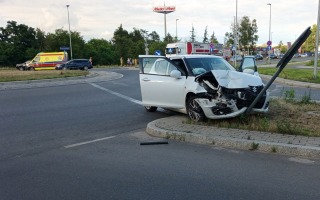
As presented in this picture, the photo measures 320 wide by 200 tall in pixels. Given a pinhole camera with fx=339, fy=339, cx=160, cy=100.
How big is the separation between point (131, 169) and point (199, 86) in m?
3.32

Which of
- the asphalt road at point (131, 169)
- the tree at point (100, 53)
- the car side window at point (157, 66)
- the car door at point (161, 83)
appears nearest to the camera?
the asphalt road at point (131, 169)

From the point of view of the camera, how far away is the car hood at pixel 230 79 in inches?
287

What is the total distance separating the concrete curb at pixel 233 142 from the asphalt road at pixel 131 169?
17 centimetres

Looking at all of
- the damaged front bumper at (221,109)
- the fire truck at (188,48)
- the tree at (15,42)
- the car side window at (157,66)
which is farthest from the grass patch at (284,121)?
the tree at (15,42)

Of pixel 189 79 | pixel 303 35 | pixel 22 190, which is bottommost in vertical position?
pixel 22 190

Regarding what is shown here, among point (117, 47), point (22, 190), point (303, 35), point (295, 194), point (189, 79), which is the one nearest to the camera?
point (295, 194)

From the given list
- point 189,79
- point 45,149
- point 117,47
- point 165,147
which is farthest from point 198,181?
point 117,47

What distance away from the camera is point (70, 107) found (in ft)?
38.1

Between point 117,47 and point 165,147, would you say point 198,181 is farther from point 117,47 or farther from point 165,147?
point 117,47

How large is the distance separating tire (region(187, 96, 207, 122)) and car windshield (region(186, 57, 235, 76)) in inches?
31.7

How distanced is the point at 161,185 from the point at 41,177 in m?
1.78

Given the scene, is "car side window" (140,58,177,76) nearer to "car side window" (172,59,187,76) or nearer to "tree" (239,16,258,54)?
"car side window" (172,59,187,76)

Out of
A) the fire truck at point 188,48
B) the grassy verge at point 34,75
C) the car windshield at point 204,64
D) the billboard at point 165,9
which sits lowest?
the grassy verge at point 34,75

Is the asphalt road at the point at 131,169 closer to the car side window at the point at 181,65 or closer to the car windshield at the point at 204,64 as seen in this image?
the car side window at the point at 181,65
